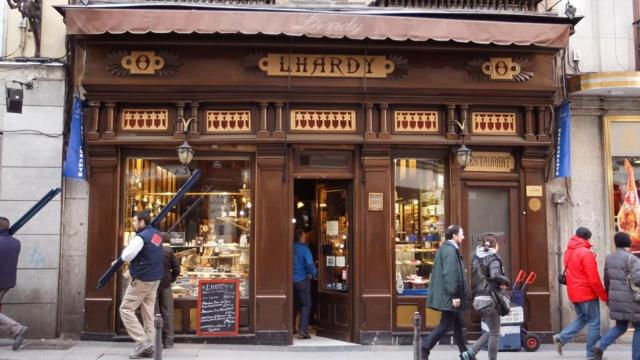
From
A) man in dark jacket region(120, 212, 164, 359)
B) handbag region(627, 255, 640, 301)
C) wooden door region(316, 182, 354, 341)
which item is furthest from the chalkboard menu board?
handbag region(627, 255, 640, 301)

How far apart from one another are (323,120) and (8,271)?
539 cm

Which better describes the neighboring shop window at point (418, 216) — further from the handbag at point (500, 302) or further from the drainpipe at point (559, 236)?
the handbag at point (500, 302)

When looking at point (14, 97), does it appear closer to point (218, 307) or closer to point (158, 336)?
point (218, 307)

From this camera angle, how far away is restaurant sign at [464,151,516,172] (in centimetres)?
1106

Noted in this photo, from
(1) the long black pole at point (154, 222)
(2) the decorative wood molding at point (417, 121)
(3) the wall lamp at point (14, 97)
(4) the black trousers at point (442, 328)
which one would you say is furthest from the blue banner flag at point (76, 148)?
(4) the black trousers at point (442, 328)

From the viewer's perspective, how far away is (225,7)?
10.4m

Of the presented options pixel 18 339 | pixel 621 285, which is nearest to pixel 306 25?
pixel 621 285

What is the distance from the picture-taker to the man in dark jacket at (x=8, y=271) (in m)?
9.05

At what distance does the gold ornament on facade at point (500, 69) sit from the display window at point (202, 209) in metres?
4.20

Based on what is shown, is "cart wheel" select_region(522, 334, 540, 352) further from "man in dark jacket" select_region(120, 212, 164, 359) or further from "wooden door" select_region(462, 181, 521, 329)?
"man in dark jacket" select_region(120, 212, 164, 359)

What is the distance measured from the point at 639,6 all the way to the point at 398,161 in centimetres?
544

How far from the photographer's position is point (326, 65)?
10.6m

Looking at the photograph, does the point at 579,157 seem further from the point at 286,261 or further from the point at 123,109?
the point at 123,109

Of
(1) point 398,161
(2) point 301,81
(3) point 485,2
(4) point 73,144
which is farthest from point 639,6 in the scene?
(4) point 73,144
